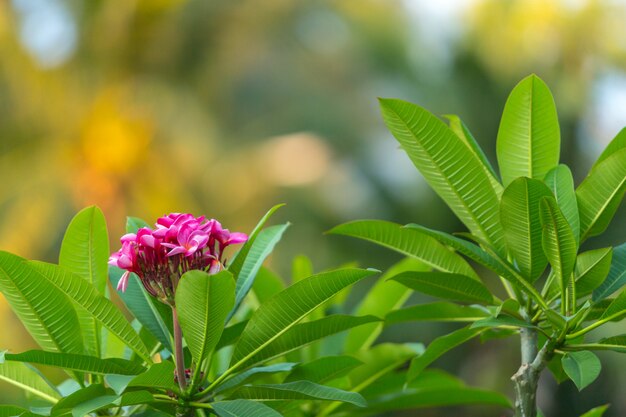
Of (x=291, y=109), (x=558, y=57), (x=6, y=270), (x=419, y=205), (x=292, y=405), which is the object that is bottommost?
(x=292, y=405)

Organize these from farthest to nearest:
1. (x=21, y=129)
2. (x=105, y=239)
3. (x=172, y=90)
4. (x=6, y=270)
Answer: (x=172, y=90) < (x=21, y=129) < (x=105, y=239) < (x=6, y=270)

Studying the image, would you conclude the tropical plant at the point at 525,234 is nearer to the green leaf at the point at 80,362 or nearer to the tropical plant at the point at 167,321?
the tropical plant at the point at 167,321

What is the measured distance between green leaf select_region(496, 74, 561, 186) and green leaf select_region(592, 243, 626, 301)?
0.12m

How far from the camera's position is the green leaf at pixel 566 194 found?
883 mm

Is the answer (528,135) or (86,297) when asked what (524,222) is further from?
(86,297)

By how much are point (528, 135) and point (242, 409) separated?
430mm

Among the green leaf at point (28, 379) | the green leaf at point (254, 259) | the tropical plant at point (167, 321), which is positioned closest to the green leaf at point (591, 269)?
the tropical plant at point (167, 321)

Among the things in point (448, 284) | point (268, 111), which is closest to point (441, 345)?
point (448, 284)

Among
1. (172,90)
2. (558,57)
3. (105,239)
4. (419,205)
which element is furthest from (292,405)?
(558,57)

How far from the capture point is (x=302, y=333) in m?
0.90

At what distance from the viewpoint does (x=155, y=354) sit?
101cm

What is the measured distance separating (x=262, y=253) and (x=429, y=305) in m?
0.21

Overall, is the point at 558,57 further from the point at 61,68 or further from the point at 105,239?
the point at 105,239

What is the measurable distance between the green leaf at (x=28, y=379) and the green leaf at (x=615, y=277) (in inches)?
23.9
